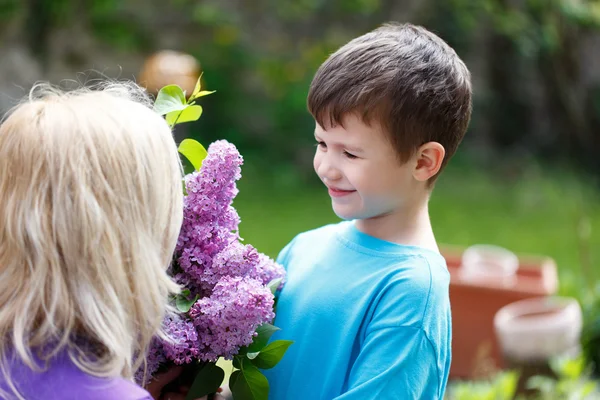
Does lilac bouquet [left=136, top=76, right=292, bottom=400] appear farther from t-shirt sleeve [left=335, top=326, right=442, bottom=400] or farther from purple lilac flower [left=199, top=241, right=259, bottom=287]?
t-shirt sleeve [left=335, top=326, right=442, bottom=400]

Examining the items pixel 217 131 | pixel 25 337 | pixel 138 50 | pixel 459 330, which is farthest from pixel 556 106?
pixel 25 337

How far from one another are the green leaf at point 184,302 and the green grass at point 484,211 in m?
4.61

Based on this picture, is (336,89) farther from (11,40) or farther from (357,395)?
(11,40)

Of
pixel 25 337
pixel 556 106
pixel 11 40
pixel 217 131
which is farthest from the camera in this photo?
pixel 556 106

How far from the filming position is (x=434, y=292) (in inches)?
64.6

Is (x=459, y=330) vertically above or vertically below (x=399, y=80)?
below

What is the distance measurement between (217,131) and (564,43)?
4.00 meters

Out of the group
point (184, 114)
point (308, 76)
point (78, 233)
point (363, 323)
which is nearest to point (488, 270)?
point (363, 323)

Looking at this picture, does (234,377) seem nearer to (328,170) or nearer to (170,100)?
(328,170)

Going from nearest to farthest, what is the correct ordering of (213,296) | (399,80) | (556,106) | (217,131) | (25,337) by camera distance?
(25,337) < (213,296) < (399,80) < (217,131) < (556,106)

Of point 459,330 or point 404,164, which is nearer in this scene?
point 404,164

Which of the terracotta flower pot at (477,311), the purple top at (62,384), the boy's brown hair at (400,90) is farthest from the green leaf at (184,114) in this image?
the terracotta flower pot at (477,311)

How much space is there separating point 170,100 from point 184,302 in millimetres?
432

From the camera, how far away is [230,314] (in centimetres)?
155
